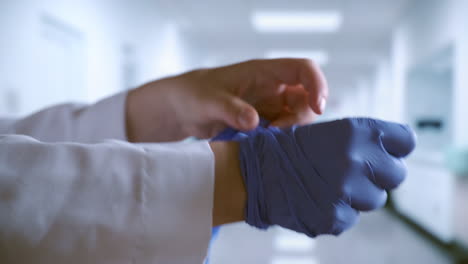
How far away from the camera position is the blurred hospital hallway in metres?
3.06

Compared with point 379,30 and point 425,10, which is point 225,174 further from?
point 379,30

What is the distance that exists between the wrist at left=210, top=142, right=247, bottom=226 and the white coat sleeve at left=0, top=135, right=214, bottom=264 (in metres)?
0.02

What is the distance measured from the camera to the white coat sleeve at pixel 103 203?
539 millimetres

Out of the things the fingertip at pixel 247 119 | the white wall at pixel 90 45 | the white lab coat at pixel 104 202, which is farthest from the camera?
the white wall at pixel 90 45

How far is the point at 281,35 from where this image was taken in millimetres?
7133

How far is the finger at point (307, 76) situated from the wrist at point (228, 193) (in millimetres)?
334

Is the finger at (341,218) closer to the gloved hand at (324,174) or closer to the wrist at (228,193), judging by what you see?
the gloved hand at (324,174)

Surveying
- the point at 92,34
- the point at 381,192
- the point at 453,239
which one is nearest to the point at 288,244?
the point at 453,239

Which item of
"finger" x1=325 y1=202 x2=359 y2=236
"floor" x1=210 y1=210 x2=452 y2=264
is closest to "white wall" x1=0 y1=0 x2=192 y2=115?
"floor" x1=210 y1=210 x2=452 y2=264

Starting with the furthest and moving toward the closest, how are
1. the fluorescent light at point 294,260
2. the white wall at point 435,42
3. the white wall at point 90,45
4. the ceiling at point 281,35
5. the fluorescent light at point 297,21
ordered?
the fluorescent light at point 297,21
the ceiling at point 281,35
the white wall at point 435,42
the fluorescent light at point 294,260
the white wall at point 90,45

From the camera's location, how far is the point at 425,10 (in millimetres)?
4629

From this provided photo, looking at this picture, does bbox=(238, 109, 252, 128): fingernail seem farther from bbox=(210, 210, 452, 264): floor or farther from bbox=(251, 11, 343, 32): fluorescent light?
bbox=(251, 11, 343, 32): fluorescent light

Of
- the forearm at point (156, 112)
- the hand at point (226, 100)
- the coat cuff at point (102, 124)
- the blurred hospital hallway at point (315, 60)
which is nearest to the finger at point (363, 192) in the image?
the hand at point (226, 100)

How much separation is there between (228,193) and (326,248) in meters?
3.08
